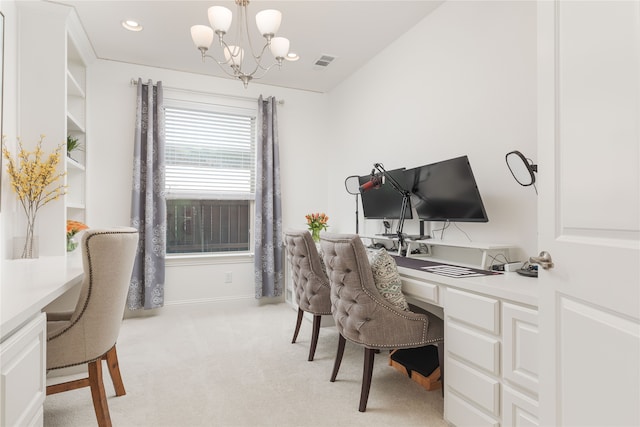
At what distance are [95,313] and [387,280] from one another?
145 centimetres

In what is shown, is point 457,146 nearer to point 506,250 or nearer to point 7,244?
point 506,250

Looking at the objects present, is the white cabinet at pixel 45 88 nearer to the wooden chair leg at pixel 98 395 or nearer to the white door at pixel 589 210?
the wooden chair leg at pixel 98 395

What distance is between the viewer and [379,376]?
2.32 meters

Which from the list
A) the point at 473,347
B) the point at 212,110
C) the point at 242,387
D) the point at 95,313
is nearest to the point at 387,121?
the point at 212,110

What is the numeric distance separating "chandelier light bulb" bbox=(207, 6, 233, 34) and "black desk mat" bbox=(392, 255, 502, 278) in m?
1.84

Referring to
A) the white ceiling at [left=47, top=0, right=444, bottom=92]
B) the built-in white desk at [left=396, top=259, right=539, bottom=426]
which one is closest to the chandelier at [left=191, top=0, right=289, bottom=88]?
the white ceiling at [left=47, top=0, right=444, bottom=92]

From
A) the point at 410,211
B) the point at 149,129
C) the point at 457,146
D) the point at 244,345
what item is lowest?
the point at 244,345

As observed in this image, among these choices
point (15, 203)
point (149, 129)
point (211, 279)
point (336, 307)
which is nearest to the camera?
point (336, 307)

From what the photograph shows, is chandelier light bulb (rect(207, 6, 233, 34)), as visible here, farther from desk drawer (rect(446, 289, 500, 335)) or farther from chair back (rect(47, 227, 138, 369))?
desk drawer (rect(446, 289, 500, 335))

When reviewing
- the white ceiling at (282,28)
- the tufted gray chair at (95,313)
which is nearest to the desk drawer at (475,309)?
the tufted gray chair at (95,313)

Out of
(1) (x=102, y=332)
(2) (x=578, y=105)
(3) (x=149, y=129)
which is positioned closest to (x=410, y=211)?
(2) (x=578, y=105)

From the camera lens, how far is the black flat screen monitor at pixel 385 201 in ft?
9.78

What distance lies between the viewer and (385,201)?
323 cm

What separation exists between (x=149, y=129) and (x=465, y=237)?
322 cm
